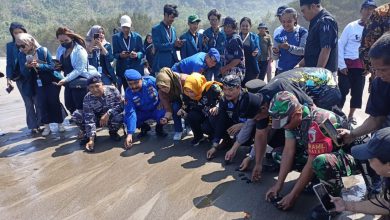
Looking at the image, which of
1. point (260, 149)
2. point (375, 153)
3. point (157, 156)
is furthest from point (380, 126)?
point (157, 156)

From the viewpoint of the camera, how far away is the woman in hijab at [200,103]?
436 centimetres

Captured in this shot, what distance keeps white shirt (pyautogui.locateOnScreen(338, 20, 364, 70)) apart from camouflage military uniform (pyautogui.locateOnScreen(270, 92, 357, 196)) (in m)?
2.47

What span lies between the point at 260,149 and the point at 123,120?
231cm

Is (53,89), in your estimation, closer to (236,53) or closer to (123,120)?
(123,120)

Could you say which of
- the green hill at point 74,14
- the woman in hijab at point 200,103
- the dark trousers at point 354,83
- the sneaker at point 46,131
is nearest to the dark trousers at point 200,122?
the woman in hijab at point 200,103

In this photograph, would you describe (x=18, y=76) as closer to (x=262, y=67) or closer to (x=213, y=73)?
(x=213, y=73)

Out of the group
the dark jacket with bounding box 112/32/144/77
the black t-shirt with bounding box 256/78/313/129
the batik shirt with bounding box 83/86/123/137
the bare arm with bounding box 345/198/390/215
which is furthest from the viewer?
the dark jacket with bounding box 112/32/144/77

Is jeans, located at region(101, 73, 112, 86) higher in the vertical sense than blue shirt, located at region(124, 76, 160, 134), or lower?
higher

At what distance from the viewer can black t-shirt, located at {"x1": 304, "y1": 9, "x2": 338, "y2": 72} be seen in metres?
3.95

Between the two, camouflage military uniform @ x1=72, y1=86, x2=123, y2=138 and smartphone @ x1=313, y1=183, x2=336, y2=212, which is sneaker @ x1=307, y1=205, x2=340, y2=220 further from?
camouflage military uniform @ x1=72, y1=86, x2=123, y2=138

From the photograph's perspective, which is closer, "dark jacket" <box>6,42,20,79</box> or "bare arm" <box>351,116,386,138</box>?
"bare arm" <box>351,116,386,138</box>

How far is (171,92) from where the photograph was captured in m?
4.62

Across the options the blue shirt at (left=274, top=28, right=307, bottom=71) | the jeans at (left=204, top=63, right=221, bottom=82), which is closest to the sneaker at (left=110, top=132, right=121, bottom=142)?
the jeans at (left=204, top=63, right=221, bottom=82)

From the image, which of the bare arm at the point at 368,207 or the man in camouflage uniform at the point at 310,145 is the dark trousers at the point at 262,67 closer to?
the man in camouflage uniform at the point at 310,145
